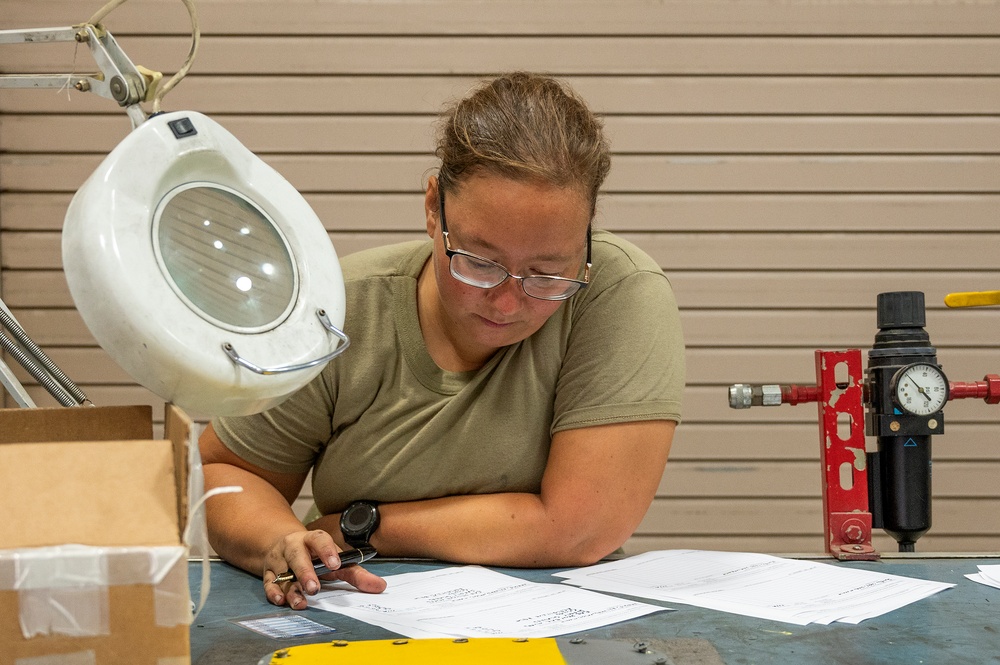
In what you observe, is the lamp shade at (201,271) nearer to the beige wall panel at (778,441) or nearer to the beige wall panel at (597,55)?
the beige wall panel at (597,55)

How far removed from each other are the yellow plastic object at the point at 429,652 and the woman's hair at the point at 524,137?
2.08ft

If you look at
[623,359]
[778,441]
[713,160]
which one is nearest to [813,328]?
[778,441]

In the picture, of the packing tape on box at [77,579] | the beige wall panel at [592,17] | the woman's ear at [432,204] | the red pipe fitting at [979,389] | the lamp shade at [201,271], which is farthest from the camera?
the beige wall panel at [592,17]

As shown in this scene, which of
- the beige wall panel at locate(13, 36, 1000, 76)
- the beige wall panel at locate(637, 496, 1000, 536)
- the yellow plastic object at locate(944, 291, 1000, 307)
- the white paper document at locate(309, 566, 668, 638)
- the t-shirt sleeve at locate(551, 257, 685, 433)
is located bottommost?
the beige wall panel at locate(637, 496, 1000, 536)

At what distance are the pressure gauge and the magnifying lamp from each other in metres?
0.97

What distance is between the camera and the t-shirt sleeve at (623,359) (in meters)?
1.45

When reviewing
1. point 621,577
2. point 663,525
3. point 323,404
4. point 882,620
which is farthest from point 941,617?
point 663,525

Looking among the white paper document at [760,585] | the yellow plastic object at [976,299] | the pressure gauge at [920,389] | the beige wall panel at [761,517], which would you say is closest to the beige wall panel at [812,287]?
the beige wall panel at [761,517]

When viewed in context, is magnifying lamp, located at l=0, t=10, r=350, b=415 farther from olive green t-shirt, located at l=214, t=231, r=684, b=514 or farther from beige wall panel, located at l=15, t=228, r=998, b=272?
beige wall panel, located at l=15, t=228, r=998, b=272

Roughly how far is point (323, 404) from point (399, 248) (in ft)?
1.06

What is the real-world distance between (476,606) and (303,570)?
23cm

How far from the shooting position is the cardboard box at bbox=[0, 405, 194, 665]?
2.44ft

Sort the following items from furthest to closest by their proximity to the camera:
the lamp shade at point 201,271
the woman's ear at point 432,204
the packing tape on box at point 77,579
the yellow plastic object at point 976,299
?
the woman's ear at point 432,204 < the yellow plastic object at point 976,299 < the lamp shade at point 201,271 < the packing tape on box at point 77,579

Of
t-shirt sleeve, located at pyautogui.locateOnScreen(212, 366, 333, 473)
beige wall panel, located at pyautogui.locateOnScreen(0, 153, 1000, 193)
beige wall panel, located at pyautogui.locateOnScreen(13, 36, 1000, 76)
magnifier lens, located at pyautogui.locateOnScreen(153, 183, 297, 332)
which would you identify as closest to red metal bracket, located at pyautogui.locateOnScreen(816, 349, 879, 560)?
t-shirt sleeve, located at pyautogui.locateOnScreen(212, 366, 333, 473)
